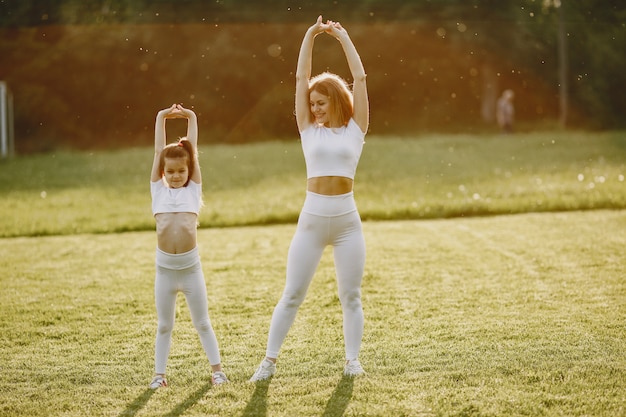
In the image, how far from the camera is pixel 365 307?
6.84m

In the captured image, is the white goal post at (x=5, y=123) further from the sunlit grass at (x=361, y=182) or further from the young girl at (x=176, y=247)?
the young girl at (x=176, y=247)

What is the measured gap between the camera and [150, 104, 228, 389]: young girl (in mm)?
4719

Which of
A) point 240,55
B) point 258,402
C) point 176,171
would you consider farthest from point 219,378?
point 240,55

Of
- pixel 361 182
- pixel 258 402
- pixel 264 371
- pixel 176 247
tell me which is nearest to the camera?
pixel 258 402

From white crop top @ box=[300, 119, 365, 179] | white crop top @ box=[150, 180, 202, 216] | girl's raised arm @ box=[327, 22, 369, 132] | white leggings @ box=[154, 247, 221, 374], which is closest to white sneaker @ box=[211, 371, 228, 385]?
white leggings @ box=[154, 247, 221, 374]

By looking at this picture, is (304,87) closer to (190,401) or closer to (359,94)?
(359,94)

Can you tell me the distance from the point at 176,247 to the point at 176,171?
1.47 ft

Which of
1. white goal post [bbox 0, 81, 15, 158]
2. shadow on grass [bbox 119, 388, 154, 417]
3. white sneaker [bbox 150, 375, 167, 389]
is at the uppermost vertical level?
white goal post [bbox 0, 81, 15, 158]

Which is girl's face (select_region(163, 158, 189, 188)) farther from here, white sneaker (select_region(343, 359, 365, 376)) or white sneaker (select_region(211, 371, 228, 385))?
white sneaker (select_region(343, 359, 365, 376))

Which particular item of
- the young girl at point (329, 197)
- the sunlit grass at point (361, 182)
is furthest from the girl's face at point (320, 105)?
the sunlit grass at point (361, 182)

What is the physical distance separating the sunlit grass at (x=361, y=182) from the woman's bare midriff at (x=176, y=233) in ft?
24.2

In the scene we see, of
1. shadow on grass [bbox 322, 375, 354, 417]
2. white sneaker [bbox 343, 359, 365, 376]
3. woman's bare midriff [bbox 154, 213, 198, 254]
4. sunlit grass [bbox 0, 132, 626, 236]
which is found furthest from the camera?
sunlit grass [bbox 0, 132, 626, 236]

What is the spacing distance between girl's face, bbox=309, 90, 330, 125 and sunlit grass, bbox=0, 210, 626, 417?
61.8 inches

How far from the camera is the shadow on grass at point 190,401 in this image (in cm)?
436
